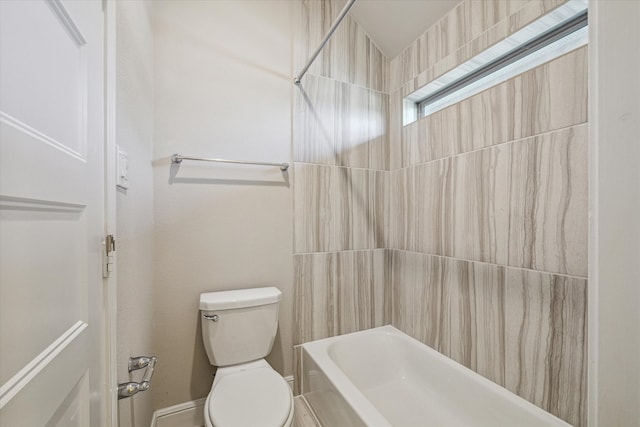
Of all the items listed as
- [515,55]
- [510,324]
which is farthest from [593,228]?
[515,55]

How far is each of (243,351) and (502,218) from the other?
150 centimetres

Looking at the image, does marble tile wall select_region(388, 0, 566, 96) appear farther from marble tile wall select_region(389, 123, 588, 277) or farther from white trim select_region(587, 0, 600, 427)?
white trim select_region(587, 0, 600, 427)

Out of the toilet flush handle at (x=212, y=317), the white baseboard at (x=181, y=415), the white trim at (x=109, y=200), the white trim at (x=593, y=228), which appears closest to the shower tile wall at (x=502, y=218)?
the white trim at (x=593, y=228)

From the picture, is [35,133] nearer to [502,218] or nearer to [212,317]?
[212,317]

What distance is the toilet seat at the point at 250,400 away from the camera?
972mm

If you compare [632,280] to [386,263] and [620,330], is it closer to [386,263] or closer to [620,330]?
[620,330]

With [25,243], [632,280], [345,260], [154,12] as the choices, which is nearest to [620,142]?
[632,280]

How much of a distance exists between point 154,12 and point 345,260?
73.1 inches

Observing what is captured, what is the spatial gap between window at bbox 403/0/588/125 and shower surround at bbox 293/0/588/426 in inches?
2.0

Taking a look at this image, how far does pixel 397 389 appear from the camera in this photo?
1.58 m

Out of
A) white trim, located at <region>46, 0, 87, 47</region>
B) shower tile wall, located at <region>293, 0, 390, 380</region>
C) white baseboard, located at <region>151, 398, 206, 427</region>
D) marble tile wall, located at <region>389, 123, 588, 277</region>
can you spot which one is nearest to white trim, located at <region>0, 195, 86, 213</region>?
white trim, located at <region>46, 0, 87, 47</region>

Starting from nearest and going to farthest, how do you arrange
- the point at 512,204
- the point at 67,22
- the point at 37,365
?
the point at 37,365
the point at 67,22
the point at 512,204

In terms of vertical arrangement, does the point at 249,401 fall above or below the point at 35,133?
below

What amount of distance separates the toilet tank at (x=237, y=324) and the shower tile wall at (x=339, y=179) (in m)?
0.28
